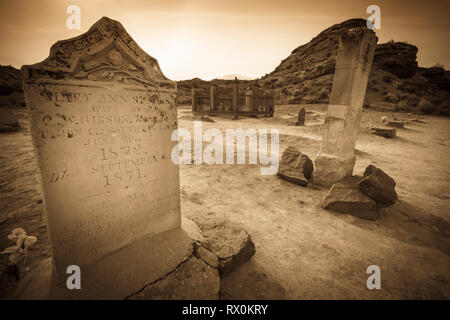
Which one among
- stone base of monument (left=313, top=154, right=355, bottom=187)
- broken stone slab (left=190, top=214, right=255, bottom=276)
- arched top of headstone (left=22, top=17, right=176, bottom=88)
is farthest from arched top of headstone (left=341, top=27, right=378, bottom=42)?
broken stone slab (left=190, top=214, right=255, bottom=276)

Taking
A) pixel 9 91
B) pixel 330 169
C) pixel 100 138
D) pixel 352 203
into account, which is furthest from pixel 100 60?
pixel 9 91

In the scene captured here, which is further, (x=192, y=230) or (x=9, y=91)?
(x=9, y=91)

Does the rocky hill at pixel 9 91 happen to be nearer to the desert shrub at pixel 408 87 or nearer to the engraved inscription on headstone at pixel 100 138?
the engraved inscription on headstone at pixel 100 138

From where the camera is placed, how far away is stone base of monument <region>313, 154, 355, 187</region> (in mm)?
4152

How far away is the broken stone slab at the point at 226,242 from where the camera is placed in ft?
6.70

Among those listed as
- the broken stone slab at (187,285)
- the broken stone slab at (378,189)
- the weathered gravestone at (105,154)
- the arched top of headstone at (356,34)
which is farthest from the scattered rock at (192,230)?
the arched top of headstone at (356,34)

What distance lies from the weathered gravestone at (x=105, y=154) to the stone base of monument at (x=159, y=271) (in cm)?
1

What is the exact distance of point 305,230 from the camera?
2.88 m

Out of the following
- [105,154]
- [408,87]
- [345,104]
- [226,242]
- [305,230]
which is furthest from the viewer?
[408,87]

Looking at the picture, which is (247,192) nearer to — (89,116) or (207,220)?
(207,220)

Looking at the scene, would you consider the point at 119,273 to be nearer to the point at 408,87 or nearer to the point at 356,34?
the point at 356,34

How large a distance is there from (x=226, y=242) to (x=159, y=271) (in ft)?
2.64

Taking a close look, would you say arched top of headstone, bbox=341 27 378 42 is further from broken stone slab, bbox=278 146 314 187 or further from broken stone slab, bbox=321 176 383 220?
broken stone slab, bbox=321 176 383 220
